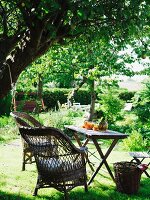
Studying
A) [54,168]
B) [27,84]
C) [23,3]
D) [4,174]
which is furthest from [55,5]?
[27,84]

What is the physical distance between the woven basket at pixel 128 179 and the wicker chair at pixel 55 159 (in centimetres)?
71

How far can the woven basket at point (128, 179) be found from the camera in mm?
5465

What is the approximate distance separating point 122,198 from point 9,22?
3470 mm

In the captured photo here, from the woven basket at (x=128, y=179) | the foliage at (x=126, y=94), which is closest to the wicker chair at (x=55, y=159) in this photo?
the woven basket at (x=128, y=179)

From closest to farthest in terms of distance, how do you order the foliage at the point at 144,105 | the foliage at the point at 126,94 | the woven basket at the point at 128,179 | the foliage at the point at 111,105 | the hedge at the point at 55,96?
the woven basket at the point at 128,179
the foliage at the point at 144,105
the foliage at the point at 111,105
the hedge at the point at 55,96
the foliage at the point at 126,94

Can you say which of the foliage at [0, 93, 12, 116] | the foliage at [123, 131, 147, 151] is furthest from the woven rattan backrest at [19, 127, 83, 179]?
the foliage at [0, 93, 12, 116]

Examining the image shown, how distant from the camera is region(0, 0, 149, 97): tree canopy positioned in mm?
4156

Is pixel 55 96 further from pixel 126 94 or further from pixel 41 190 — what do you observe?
pixel 41 190

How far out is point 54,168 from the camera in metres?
5.00

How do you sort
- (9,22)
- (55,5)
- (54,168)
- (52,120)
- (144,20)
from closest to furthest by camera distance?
(55,5) < (144,20) < (54,168) < (9,22) < (52,120)

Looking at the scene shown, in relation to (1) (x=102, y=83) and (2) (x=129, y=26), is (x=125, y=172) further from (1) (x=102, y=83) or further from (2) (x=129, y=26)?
(1) (x=102, y=83)

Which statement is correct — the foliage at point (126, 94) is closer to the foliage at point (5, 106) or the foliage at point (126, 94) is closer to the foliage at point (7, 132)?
the foliage at point (5, 106)

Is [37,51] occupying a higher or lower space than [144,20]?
lower

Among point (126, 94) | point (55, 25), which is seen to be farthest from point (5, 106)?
point (126, 94)
